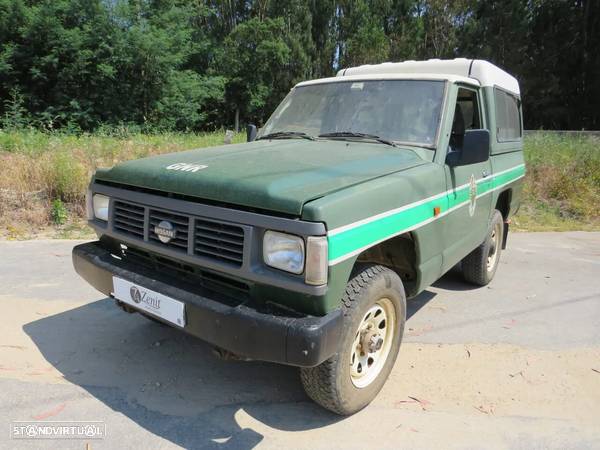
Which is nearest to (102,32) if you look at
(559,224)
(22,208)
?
(22,208)

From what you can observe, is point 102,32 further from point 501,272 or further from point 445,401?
point 445,401

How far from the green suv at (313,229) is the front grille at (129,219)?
0.04 feet

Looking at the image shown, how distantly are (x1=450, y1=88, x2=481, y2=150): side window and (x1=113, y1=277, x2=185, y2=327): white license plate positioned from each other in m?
2.49

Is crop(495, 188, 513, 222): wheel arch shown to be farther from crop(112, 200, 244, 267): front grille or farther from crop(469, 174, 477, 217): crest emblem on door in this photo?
crop(112, 200, 244, 267): front grille

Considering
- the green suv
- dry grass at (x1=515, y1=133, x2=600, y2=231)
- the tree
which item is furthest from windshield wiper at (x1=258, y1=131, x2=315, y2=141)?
the tree

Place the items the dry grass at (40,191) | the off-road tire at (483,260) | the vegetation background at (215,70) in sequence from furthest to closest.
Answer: the vegetation background at (215,70)
the dry grass at (40,191)
the off-road tire at (483,260)

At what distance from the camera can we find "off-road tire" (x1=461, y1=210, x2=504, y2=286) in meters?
4.68

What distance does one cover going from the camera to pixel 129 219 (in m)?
2.90

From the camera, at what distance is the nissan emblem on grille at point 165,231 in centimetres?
258

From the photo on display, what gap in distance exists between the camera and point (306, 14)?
2852 cm

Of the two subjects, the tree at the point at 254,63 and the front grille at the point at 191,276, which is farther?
the tree at the point at 254,63

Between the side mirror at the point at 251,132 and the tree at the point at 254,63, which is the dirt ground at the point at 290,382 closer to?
the side mirror at the point at 251,132

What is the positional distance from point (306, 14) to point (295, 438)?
29.6m

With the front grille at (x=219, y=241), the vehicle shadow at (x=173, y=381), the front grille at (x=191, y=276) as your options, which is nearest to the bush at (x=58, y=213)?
the vehicle shadow at (x=173, y=381)
